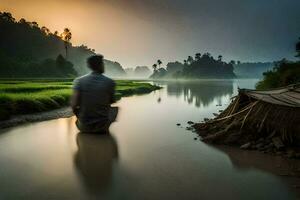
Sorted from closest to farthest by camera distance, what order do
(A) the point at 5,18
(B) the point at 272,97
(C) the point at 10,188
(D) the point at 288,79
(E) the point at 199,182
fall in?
(C) the point at 10,188
(E) the point at 199,182
(B) the point at 272,97
(D) the point at 288,79
(A) the point at 5,18

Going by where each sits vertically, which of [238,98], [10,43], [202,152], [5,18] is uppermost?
[5,18]

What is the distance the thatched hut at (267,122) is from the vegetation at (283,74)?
653 inches

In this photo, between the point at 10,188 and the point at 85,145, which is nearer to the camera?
the point at 10,188

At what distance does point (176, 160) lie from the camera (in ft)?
29.0

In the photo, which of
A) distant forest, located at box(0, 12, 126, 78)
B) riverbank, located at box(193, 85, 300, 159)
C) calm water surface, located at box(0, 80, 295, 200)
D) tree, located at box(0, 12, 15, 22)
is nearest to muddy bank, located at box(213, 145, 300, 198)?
calm water surface, located at box(0, 80, 295, 200)

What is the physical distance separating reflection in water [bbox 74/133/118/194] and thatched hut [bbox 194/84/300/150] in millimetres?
4490

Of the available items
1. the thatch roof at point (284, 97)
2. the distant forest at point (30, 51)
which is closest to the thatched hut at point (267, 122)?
the thatch roof at point (284, 97)

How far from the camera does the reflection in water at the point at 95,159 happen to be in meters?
6.35

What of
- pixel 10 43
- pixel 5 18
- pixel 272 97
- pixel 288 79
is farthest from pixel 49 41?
pixel 272 97

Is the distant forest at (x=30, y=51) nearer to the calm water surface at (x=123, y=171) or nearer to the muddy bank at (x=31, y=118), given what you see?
the muddy bank at (x=31, y=118)

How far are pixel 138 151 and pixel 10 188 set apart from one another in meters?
4.41

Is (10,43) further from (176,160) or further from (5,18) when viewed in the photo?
(176,160)

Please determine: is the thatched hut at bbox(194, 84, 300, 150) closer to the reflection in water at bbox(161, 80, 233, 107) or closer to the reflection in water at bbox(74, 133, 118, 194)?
the reflection in water at bbox(74, 133, 118, 194)

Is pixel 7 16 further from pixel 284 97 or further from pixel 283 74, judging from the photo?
pixel 284 97
